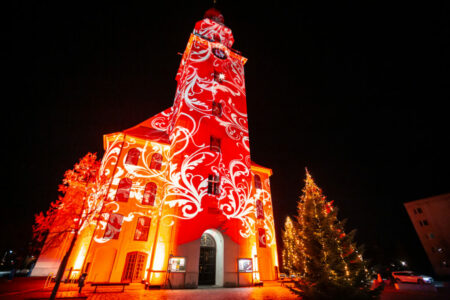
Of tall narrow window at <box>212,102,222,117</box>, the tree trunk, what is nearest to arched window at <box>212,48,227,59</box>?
tall narrow window at <box>212,102,222,117</box>

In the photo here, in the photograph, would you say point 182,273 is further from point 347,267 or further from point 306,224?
point 347,267

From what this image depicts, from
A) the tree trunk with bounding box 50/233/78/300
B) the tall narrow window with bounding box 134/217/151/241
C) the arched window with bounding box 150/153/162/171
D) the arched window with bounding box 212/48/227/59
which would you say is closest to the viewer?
the tree trunk with bounding box 50/233/78/300

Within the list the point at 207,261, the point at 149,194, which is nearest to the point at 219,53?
the point at 149,194

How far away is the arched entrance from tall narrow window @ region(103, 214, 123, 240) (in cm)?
551

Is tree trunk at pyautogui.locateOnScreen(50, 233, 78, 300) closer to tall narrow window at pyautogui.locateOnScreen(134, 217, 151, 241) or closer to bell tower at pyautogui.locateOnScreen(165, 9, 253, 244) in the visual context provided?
bell tower at pyautogui.locateOnScreen(165, 9, 253, 244)

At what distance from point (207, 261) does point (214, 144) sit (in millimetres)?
7793

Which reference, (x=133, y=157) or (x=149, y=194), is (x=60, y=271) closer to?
(x=149, y=194)

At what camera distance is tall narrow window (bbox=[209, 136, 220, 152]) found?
49.2ft

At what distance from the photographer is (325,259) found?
671cm

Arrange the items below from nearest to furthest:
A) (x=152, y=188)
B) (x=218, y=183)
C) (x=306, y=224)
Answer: (x=306, y=224), (x=218, y=183), (x=152, y=188)

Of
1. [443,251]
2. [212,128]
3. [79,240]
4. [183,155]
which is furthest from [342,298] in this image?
[443,251]

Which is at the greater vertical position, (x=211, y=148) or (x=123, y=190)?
(x=211, y=148)

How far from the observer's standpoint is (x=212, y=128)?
15398 mm

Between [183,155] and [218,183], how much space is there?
9.81ft
